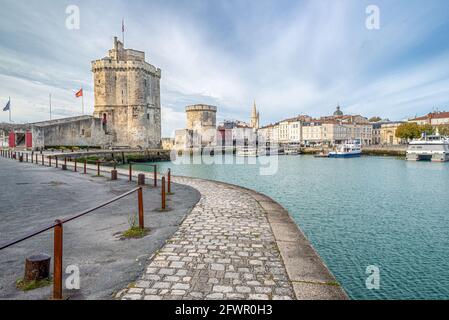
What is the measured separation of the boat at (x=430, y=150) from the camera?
49.1 metres

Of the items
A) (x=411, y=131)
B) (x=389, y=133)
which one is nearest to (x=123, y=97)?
(x=411, y=131)

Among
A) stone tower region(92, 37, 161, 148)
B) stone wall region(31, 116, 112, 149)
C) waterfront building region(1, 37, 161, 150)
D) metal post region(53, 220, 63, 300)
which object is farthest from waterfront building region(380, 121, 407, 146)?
metal post region(53, 220, 63, 300)

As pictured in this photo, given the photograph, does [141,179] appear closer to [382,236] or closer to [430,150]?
[382,236]

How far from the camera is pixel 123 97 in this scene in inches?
2195

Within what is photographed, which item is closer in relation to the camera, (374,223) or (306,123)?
(374,223)

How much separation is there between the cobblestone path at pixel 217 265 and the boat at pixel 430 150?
5624 centimetres

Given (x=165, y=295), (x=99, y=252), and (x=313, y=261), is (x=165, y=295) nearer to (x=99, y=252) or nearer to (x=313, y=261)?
(x=99, y=252)

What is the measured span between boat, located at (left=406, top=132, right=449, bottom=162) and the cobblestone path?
185ft

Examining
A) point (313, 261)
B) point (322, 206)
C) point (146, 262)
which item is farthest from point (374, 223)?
point (146, 262)

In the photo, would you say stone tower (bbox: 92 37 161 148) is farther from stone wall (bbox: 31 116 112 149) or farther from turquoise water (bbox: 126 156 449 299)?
turquoise water (bbox: 126 156 449 299)

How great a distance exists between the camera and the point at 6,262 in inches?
182

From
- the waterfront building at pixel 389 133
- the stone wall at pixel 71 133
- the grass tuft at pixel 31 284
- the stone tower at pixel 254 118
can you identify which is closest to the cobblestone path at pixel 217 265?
the grass tuft at pixel 31 284
